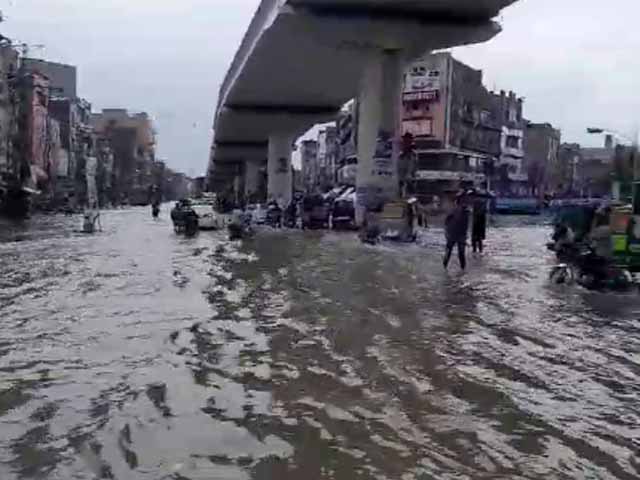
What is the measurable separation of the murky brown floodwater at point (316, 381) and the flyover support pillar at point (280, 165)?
182 feet

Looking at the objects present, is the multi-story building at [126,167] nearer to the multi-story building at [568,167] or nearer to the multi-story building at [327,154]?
the multi-story building at [327,154]

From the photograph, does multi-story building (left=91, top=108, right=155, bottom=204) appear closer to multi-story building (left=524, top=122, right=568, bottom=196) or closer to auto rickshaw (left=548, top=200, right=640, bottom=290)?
multi-story building (left=524, top=122, right=568, bottom=196)

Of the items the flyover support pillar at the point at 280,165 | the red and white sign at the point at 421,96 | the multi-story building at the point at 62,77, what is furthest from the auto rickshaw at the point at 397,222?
the multi-story building at the point at 62,77

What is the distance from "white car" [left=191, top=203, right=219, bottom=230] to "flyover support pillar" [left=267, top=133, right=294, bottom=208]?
23631 mm

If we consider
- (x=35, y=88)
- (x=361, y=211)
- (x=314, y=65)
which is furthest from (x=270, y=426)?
(x=35, y=88)

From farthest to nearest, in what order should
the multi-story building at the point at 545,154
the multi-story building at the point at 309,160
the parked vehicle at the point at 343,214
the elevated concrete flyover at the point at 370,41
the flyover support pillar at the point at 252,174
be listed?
the multi-story building at the point at 309,160 → the multi-story building at the point at 545,154 → the flyover support pillar at the point at 252,174 → the parked vehicle at the point at 343,214 → the elevated concrete flyover at the point at 370,41

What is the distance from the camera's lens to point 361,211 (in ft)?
132

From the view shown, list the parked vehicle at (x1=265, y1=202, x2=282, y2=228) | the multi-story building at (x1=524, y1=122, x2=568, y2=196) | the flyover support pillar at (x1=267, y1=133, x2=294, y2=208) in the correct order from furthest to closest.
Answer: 1. the multi-story building at (x1=524, y1=122, x2=568, y2=196)
2. the flyover support pillar at (x1=267, y1=133, x2=294, y2=208)
3. the parked vehicle at (x1=265, y1=202, x2=282, y2=228)

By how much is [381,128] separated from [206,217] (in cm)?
1240

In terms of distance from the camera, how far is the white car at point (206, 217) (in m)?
48.1

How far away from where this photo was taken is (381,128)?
3997 centimetres

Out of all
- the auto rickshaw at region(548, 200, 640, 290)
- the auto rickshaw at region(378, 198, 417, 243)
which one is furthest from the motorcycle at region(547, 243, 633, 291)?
the auto rickshaw at region(378, 198, 417, 243)

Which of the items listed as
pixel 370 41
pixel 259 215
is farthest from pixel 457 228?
pixel 259 215

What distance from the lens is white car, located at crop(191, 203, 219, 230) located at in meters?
48.1
